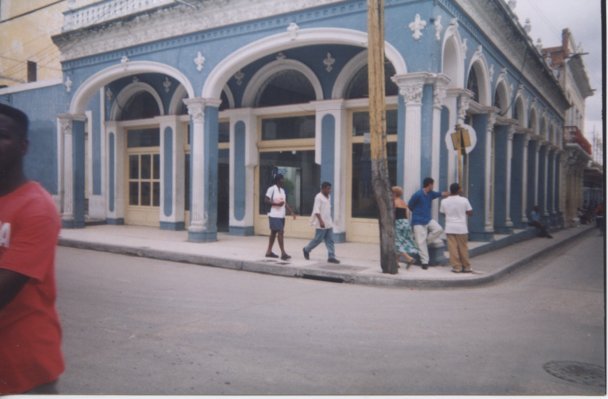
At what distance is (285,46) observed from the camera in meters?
Answer: 11.7

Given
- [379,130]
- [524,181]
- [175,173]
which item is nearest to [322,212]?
[379,130]

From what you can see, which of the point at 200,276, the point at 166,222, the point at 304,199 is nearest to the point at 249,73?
the point at 304,199

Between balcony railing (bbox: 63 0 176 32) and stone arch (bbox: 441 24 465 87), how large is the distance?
6.84 meters

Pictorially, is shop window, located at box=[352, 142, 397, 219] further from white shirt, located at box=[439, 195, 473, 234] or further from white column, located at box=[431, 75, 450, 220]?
white shirt, located at box=[439, 195, 473, 234]

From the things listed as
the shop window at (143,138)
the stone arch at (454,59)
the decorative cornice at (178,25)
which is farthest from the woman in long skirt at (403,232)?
the shop window at (143,138)

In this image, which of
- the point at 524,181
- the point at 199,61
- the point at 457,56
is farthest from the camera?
the point at 524,181

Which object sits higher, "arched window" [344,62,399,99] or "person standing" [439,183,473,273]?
"arched window" [344,62,399,99]

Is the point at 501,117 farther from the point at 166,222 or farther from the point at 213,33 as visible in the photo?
the point at 166,222

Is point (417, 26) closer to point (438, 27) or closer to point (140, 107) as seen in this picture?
point (438, 27)

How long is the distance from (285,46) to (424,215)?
4954 millimetres

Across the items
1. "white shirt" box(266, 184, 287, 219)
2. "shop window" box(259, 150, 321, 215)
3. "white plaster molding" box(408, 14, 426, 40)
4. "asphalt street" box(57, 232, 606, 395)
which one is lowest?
"asphalt street" box(57, 232, 606, 395)

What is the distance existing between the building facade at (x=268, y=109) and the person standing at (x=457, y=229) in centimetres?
77

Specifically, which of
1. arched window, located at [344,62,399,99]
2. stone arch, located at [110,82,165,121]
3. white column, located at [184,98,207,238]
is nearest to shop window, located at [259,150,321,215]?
arched window, located at [344,62,399,99]

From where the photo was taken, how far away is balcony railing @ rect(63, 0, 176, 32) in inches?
550
